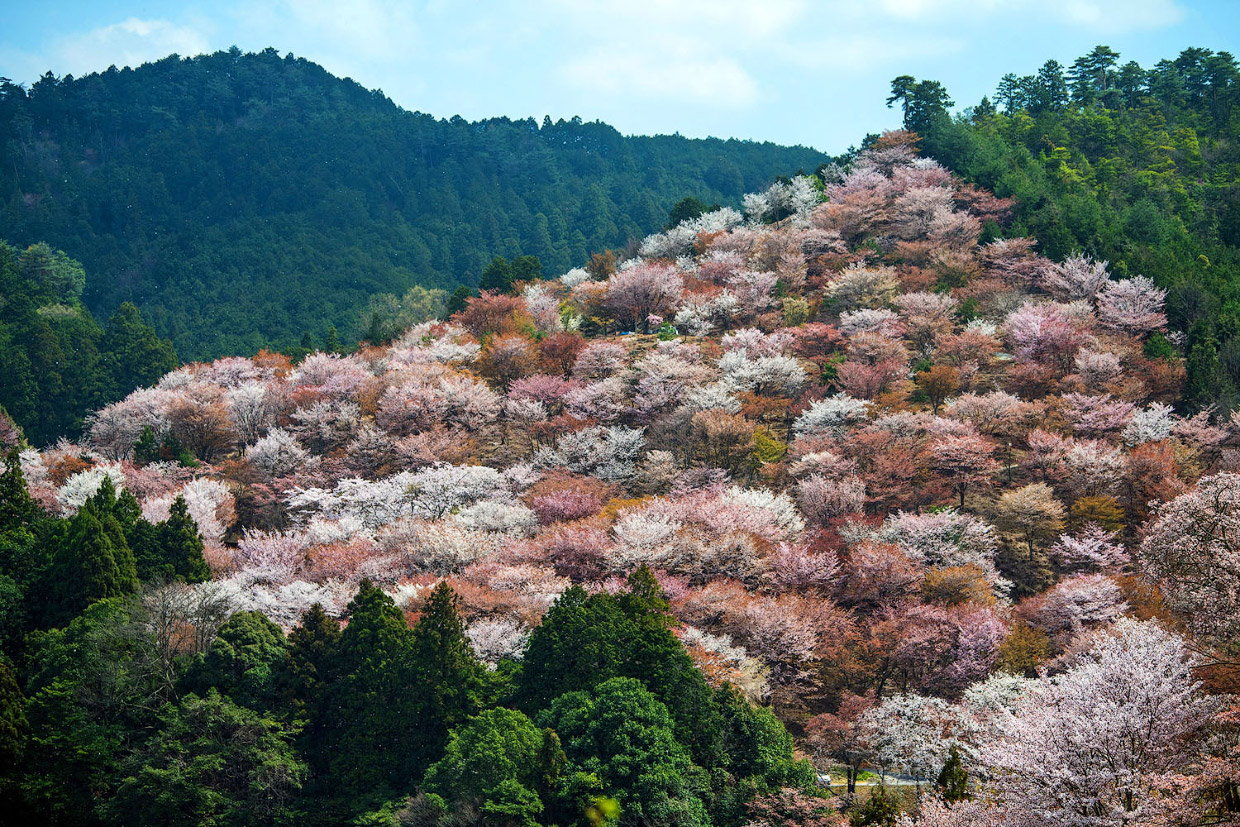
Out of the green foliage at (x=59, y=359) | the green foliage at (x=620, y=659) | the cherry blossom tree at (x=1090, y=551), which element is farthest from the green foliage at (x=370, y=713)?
the green foliage at (x=59, y=359)

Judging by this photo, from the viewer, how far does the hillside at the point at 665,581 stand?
787 inches

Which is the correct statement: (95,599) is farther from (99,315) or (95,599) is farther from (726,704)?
(99,315)

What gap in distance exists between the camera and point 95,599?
29.3m

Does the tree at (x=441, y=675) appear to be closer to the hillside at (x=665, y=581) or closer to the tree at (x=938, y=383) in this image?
the hillside at (x=665, y=581)

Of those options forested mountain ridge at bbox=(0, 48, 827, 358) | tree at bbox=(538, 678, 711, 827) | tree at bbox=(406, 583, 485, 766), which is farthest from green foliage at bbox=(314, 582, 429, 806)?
forested mountain ridge at bbox=(0, 48, 827, 358)

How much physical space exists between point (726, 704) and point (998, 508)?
1382cm

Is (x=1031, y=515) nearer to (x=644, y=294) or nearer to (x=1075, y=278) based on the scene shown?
(x=1075, y=278)

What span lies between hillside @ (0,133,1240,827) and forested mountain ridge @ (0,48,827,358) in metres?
43.8

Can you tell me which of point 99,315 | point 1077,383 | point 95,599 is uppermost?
point 99,315

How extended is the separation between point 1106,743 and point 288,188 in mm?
105472

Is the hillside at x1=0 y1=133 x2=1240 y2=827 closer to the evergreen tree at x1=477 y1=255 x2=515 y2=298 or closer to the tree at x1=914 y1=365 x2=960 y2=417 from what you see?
the tree at x1=914 y1=365 x2=960 y2=417

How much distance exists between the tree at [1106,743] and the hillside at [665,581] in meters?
0.06

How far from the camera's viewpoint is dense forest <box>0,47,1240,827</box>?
20234 millimetres

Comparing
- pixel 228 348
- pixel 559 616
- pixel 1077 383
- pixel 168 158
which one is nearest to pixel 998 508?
pixel 1077 383
